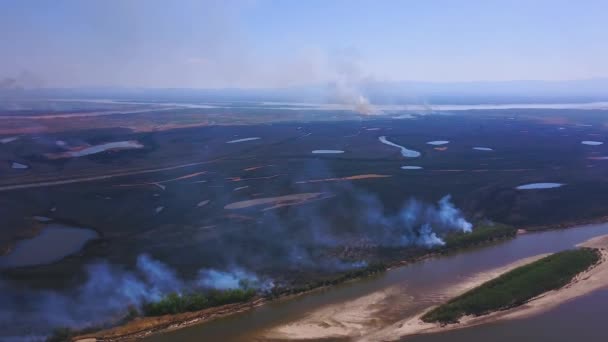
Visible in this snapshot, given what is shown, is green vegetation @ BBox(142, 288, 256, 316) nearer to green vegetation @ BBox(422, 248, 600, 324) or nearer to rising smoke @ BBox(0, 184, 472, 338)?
rising smoke @ BBox(0, 184, 472, 338)

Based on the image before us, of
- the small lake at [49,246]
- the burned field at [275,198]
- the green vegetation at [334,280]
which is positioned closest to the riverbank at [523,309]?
the green vegetation at [334,280]

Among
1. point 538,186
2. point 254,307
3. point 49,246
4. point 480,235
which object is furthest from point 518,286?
point 49,246

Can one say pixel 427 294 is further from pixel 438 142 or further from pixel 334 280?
pixel 438 142

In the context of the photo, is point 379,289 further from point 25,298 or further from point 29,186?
point 29,186

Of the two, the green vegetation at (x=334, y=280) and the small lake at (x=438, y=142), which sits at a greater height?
the small lake at (x=438, y=142)

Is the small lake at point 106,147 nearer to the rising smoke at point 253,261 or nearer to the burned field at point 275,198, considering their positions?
the burned field at point 275,198

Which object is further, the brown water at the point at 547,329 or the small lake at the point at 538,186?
the small lake at the point at 538,186

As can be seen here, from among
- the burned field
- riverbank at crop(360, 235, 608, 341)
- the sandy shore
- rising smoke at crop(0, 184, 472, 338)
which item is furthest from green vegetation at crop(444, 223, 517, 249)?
the sandy shore
